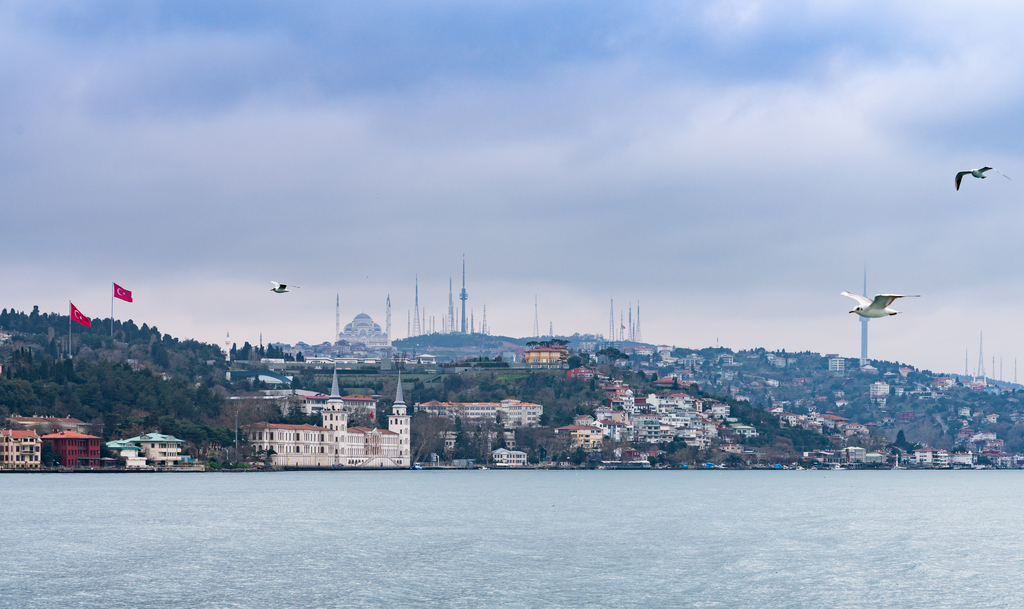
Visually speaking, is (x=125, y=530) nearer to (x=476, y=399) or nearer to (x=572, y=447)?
(x=572, y=447)

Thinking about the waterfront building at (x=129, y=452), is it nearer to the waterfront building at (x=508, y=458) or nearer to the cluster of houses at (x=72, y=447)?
the cluster of houses at (x=72, y=447)

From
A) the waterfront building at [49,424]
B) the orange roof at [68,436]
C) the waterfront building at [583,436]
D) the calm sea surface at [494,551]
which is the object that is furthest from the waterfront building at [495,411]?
the calm sea surface at [494,551]

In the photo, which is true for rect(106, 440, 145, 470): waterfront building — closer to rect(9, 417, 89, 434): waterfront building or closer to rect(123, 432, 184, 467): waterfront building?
rect(123, 432, 184, 467): waterfront building

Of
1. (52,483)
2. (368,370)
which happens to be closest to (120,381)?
(52,483)

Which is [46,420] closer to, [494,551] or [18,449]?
[18,449]

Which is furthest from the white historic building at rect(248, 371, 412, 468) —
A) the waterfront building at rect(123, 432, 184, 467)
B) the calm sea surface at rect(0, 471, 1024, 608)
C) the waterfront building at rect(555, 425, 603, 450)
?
the calm sea surface at rect(0, 471, 1024, 608)

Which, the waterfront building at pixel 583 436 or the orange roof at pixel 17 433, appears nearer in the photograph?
the orange roof at pixel 17 433

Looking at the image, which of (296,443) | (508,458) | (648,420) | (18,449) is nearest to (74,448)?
(18,449)
